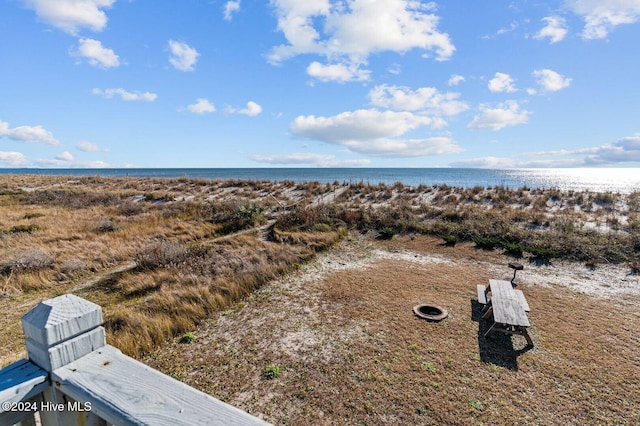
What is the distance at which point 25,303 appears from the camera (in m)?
6.34

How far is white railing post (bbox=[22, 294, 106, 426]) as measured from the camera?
3.62 ft

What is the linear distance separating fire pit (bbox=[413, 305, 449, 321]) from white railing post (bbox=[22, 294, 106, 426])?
5380 millimetres

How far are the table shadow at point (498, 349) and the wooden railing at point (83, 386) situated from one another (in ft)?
15.5

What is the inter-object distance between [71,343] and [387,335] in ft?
15.3

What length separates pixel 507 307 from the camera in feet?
17.1

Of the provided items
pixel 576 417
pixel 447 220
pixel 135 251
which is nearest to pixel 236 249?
pixel 135 251

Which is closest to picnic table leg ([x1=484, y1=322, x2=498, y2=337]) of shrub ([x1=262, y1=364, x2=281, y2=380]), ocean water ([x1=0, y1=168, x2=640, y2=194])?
shrub ([x1=262, y1=364, x2=281, y2=380])

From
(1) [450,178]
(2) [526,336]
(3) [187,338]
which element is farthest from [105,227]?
(1) [450,178]

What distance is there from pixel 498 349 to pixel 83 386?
540 cm

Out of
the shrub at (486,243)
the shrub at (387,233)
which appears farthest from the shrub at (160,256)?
the shrub at (486,243)

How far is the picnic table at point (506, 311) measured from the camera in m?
4.85

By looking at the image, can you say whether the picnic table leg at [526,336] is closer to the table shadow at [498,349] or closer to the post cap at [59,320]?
the table shadow at [498,349]

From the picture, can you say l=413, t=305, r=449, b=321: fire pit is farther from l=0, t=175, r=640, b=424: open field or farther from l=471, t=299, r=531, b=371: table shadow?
l=471, t=299, r=531, b=371: table shadow

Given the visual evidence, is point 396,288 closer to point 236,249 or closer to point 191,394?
point 236,249
